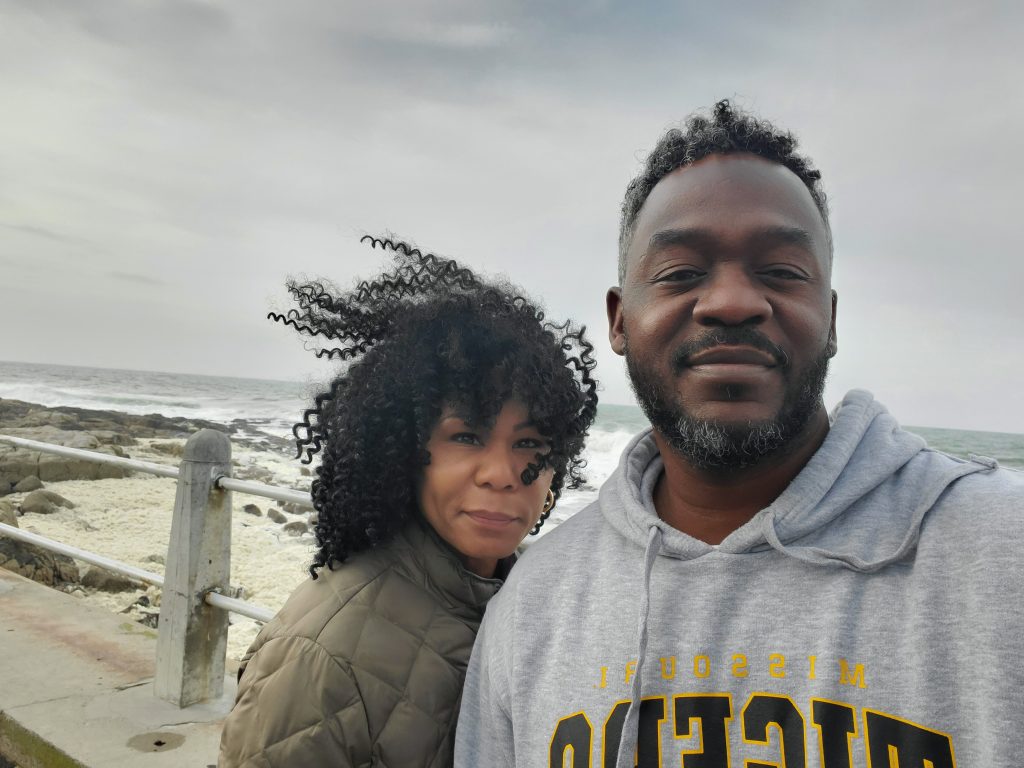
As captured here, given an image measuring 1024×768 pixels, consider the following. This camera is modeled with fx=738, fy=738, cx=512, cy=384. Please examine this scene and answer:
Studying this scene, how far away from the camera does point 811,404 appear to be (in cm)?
141

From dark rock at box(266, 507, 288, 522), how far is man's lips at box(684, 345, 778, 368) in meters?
11.2

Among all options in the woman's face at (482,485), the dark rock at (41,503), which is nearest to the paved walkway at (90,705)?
the woman's face at (482,485)

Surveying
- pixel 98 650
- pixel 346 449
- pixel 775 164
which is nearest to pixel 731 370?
pixel 775 164

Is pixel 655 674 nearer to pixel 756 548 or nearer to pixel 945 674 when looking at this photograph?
pixel 756 548

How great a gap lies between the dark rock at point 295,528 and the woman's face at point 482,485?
30.8ft

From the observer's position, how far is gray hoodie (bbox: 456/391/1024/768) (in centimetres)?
106

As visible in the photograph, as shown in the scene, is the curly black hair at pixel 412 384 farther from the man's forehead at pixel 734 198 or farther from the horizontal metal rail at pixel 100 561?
the horizontal metal rail at pixel 100 561

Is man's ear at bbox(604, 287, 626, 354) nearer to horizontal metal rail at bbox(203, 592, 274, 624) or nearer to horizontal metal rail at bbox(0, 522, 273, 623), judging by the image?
horizontal metal rail at bbox(0, 522, 273, 623)

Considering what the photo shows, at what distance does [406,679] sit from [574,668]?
41 cm

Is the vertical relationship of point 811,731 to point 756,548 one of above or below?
below

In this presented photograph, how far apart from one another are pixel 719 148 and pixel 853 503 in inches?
30.4

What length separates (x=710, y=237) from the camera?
1467 mm

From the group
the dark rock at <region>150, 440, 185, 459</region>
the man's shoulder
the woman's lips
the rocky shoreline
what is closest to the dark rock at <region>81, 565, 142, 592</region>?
the rocky shoreline

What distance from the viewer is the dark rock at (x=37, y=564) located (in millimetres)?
6172
